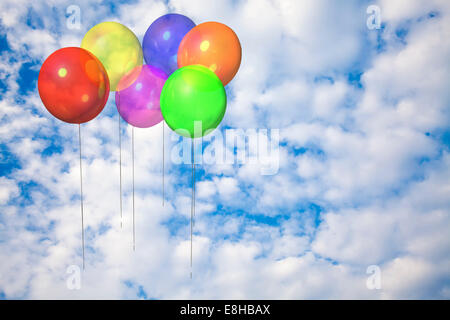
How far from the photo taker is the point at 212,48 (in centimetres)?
432

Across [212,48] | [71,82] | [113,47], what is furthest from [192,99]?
[113,47]

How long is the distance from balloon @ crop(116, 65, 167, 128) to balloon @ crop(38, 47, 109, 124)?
0.50 meters

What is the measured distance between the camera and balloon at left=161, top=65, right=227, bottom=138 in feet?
12.8

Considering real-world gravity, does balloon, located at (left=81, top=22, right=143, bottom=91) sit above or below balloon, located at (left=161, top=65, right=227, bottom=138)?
above

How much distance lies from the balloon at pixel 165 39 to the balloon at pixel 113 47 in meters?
0.17

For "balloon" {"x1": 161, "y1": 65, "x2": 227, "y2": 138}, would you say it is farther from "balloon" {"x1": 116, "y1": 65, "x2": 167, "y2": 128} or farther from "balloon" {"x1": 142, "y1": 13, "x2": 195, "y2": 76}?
"balloon" {"x1": 142, "y1": 13, "x2": 195, "y2": 76}

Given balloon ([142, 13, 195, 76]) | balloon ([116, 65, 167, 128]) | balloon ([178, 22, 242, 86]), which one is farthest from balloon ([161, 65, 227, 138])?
balloon ([142, 13, 195, 76])

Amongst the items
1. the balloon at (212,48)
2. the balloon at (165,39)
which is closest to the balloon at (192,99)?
the balloon at (212,48)

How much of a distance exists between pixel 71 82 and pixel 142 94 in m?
0.86

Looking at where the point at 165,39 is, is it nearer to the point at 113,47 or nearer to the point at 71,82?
the point at 113,47
